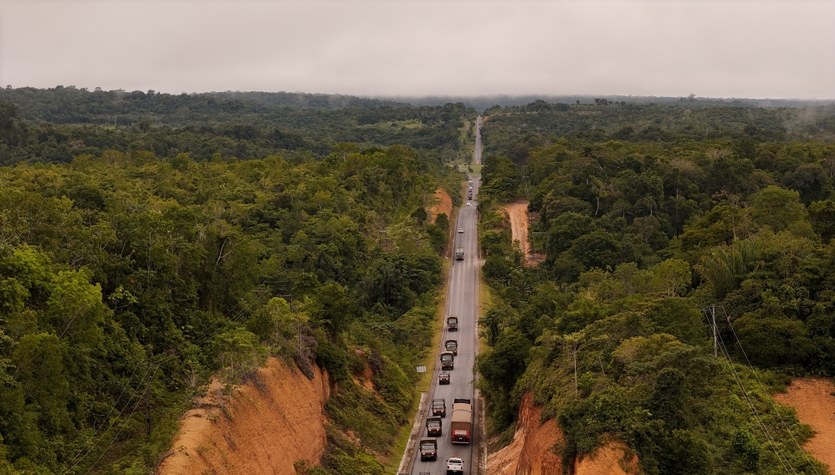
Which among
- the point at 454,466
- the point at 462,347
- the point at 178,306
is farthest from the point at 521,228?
the point at 178,306

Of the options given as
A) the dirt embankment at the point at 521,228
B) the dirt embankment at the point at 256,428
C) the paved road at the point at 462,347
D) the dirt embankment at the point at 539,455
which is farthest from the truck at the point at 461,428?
the dirt embankment at the point at 521,228

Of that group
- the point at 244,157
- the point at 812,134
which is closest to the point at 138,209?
the point at 244,157

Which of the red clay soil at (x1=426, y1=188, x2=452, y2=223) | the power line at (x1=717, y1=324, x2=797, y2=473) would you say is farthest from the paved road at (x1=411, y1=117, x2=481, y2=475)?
the power line at (x1=717, y1=324, x2=797, y2=473)

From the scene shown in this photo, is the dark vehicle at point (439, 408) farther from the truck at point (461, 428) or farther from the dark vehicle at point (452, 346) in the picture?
the dark vehicle at point (452, 346)

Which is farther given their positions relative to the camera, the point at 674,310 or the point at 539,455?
the point at 674,310

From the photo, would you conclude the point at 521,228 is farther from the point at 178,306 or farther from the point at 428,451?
the point at 178,306

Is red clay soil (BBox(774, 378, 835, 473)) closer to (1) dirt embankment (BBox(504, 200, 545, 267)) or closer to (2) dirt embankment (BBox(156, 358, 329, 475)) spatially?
(2) dirt embankment (BBox(156, 358, 329, 475))

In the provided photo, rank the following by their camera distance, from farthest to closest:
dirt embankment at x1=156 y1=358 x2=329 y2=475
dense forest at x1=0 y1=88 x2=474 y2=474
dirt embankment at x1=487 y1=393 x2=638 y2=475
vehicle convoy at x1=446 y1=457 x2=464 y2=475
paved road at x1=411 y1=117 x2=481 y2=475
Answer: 1. paved road at x1=411 y1=117 x2=481 y2=475
2. vehicle convoy at x1=446 y1=457 x2=464 y2=475
3. dirt embankment at x1=487 y1=393 x2=638 y2=475
4. dirt embankment at x1=156 y1=358 x2=329 y2=475
5. dense forest at x1=0 y1=88 x2=474 y2=474
